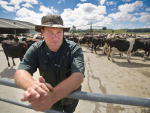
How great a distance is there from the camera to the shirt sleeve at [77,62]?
1.08 metres

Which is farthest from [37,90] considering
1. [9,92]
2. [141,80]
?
[141,80]

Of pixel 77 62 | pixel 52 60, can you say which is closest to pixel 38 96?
pixel 77 62

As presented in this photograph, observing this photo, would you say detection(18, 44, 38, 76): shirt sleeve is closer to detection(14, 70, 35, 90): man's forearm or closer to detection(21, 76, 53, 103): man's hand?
detection(14, 70, 35, 90): man's forearm

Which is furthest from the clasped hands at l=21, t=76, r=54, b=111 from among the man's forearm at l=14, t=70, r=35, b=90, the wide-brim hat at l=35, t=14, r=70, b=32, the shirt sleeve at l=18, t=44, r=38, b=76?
the wide-brim hat at l=35, t=14, r=70, b=32

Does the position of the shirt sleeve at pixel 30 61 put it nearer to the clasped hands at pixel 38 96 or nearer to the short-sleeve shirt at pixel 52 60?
the short-sleeve shirt at pixel 52 60

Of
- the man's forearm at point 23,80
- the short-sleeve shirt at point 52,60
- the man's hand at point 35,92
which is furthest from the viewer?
the short-sleeve shirt at point 52,60

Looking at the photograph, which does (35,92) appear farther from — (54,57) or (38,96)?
(54,57)

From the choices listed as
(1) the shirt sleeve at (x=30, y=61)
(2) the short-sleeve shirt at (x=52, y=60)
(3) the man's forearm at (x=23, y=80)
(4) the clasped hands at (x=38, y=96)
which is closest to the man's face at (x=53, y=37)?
(2) the short-sleeve shirt at (x=52, y=60)

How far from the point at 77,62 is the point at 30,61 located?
26.9 inches

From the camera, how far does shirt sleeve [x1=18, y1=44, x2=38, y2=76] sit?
1.17 m

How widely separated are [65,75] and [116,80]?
3.85m

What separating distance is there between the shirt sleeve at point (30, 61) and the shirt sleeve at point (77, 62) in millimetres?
577

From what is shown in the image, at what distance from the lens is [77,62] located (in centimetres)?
114

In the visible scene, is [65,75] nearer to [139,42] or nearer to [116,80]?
[116,80]
